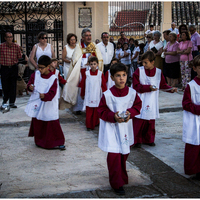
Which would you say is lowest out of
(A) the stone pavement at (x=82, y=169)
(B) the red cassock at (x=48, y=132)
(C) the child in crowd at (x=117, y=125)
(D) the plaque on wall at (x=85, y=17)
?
(A) the stone pavement at (x=82, y=169)

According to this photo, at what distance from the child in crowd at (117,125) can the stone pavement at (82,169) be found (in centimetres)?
24

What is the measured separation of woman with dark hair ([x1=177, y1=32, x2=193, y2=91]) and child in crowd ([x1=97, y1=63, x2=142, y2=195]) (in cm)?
666

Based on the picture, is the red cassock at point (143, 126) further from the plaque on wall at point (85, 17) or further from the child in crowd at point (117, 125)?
the plaque on wall at point (85, 17)

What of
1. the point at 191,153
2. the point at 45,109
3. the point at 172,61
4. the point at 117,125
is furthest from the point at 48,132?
the point at 172,61

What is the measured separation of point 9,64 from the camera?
853cm

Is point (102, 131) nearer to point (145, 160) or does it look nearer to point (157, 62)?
point (145, 160)

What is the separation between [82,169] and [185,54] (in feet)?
22.2

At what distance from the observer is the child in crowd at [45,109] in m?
5.32

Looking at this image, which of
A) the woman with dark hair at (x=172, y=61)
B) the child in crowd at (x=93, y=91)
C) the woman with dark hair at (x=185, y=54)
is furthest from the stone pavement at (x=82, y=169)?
the woman with dark hair at (x=172, y=61)

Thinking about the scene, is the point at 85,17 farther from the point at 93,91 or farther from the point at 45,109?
the point at 45,109

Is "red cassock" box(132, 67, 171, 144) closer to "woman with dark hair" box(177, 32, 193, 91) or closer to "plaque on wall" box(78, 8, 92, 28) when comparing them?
"woman with dark hair" box(177, 32, 193, 91)

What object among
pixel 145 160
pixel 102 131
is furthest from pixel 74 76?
pixel 102 131

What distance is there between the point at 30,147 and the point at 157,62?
7231 mm

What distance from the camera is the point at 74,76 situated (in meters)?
7.88
